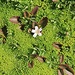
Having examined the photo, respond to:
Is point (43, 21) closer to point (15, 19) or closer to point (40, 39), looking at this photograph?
point (40, 39)

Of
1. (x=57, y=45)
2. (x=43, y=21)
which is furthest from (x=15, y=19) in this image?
(x=57, y=45)

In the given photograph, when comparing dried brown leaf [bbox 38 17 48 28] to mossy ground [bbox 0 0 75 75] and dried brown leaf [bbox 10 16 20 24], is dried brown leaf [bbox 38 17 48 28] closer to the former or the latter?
mossy ground [bbox 0 0 75 75]

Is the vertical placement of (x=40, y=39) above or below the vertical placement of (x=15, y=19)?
below

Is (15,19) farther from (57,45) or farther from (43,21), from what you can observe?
(57,45)

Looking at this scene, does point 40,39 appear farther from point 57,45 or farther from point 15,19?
point 15,19

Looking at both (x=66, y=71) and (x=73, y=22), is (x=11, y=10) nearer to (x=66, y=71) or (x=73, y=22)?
(x=73, y=22)

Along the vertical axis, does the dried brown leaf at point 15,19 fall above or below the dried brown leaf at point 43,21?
above

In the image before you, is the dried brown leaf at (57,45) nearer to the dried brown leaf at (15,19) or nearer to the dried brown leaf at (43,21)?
the dried brown leaf at (43,21)

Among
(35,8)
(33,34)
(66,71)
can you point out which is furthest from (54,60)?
(35,8)

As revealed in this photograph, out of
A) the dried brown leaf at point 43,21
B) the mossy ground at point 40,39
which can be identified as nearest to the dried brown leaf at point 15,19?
the mossy ground at point 40,39

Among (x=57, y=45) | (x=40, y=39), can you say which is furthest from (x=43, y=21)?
(x=57, y=45)
